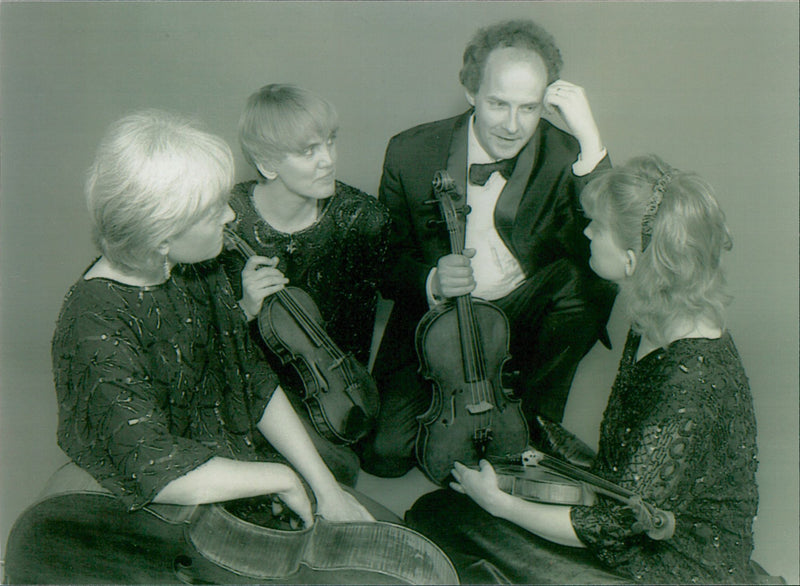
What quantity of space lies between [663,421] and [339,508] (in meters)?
0.91

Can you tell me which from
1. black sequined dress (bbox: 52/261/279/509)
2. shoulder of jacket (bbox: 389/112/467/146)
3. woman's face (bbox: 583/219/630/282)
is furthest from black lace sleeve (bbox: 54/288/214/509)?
woman's face (bbox: 583/219/630/282)

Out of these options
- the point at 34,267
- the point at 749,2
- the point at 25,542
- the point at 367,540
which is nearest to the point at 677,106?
the point at 749,2

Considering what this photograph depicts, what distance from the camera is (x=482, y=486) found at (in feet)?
6.84

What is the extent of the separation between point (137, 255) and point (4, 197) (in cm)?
84

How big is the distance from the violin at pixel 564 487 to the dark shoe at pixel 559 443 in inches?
3.5

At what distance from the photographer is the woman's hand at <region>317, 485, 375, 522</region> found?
197 centimetres

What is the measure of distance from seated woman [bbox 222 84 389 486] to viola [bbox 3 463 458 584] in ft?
1.59

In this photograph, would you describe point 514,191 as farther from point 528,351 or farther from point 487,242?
point 528,351

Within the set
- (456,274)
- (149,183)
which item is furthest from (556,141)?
(149,183)

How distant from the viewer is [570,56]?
2.23 m

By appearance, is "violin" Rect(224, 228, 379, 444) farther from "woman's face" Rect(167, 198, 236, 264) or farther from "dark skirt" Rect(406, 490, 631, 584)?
"dark skirt" Rect(406, 490, 631, 584)

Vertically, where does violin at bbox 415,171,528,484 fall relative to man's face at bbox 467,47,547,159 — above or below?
below

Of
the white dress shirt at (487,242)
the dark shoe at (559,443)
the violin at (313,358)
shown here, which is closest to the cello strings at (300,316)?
the violin at (313,358)

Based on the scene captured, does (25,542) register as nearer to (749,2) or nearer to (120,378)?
(120,378)
